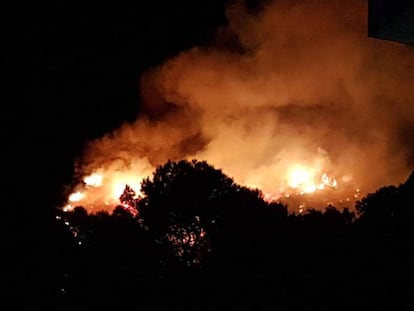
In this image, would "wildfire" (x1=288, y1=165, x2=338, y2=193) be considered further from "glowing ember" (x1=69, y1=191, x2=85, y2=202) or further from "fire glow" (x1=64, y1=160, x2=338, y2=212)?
"glowing ember" (x1=69, y1=191, x2=85, y2=202)

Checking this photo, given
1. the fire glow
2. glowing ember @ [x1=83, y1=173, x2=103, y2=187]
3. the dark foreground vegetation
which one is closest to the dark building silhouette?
the dark foreground vegetation

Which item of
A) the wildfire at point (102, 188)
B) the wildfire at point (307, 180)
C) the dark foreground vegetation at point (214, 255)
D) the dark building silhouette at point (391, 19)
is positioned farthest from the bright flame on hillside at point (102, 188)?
the dark building silhouette at point (391, 19)

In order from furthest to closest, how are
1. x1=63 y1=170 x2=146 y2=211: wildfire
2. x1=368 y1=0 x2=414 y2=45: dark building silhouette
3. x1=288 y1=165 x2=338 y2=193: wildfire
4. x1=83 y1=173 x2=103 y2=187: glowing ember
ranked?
x1=83 y1=173 x2=103 y2=187: glowing ember < x1=63 y1=170 x2=146 y2=211: wildfire < x1=288 y1=165 x2=338 y2=193: wildfire < x1=368 y1=0 x2=414 y2=45: dark building silhouette

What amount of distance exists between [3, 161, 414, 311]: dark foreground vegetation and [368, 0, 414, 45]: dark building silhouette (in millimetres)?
6800

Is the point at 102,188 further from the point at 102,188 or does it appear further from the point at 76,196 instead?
the point at 76,196

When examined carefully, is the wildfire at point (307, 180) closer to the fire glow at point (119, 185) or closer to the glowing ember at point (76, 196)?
the fire glow at point (119, 185)

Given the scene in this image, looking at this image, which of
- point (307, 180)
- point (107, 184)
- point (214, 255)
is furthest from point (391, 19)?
point (107, 184)

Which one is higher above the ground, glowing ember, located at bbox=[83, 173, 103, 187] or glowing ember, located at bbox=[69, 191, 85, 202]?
glowing ember, located at bbox=[83, 173, 103, 187]

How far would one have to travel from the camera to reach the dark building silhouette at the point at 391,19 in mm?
3957

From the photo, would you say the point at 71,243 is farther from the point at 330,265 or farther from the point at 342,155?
the point at 342,155

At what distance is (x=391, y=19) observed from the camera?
4035 mm

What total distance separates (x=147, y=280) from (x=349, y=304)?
4442mm

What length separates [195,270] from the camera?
1245 cm

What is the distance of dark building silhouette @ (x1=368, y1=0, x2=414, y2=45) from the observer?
13.0ft
